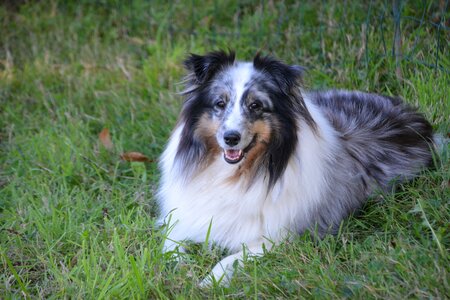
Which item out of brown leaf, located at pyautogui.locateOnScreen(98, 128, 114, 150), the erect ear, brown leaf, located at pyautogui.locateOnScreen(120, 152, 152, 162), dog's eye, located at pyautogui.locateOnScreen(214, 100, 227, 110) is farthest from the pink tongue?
brown leaf, located at pyautogui.locateOnScreen(98, 128, 114, 150)

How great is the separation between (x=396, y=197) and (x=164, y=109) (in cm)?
219

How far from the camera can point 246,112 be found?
10.6 feet

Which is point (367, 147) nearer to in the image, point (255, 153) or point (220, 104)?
point (255, 153)

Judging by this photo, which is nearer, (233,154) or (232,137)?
(232,137)

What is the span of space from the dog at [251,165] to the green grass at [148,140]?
0.45 ft

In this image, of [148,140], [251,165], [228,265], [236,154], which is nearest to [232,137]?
[236,154]

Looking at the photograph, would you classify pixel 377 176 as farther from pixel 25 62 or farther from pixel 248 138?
pixel 25 62

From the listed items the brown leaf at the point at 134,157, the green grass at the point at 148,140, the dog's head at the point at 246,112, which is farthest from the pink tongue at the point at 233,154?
the brown leaf at the point at 134,157

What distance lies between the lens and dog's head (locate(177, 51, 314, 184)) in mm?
3223

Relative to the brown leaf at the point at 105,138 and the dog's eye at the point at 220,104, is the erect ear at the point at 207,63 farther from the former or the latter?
the brown leaf at the point at 105,138

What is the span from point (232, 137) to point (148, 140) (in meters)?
1.78

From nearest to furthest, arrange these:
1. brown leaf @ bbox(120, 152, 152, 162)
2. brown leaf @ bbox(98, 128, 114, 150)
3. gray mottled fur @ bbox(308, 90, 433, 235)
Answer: gray mottled fur @ bbox(308, 90, 433, 235) < brown leaf @ bbox(120, 152, 152, 162) < brown leaf @ bbox(98, 128, 114, 150)

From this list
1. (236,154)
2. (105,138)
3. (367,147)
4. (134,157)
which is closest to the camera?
→ (236,154)

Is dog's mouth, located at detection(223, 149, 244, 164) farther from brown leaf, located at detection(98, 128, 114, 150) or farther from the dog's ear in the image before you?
brown leaf, located at detection(98, 128, 114, 150)
